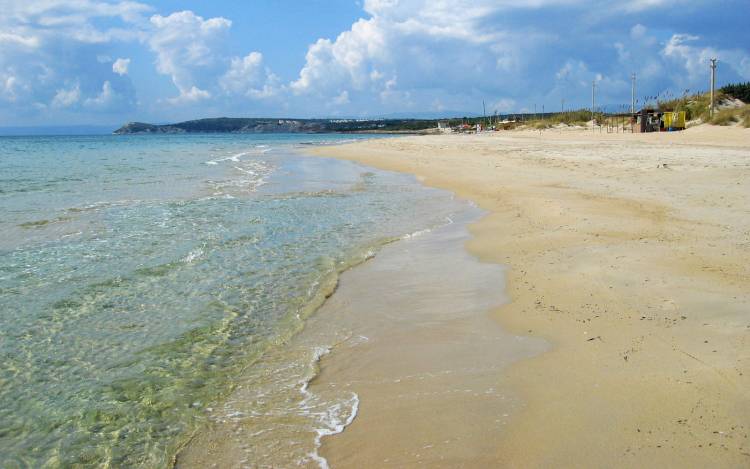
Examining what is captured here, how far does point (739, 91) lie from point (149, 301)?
52.1 metres

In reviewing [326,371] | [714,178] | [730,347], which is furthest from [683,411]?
[714,178]

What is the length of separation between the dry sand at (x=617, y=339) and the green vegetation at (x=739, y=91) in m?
40.7

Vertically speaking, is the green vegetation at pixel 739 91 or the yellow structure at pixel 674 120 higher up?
the green vegetation at pixel 739 91

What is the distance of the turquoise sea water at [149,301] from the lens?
405 centimetres

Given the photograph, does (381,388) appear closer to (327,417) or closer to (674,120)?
(327,417)

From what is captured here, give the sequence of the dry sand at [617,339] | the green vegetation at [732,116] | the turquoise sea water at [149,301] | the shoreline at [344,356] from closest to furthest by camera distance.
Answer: the dry sand at [617,339], the shoreline at [344,356], the turquoise sea water at [149,301], the green vegetation at [732,116]

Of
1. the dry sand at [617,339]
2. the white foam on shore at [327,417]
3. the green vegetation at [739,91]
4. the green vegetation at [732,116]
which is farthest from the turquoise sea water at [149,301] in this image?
the green vegetation at [739,91]

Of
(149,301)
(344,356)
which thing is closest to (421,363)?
(344,356)

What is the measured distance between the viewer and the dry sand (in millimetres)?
3342

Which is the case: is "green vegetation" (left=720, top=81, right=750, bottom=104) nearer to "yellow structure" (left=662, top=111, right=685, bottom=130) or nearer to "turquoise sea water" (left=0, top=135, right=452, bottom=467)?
"yellow structure" (left=662, top=111, right=685, bottom=130)

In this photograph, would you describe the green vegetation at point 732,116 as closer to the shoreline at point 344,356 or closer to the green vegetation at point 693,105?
the green vegetation at point 693,105

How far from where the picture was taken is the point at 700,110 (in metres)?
41.9

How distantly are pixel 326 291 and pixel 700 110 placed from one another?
44190 millimetres

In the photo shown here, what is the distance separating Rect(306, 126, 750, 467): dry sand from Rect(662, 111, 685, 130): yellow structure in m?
28.2
